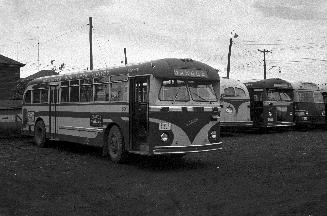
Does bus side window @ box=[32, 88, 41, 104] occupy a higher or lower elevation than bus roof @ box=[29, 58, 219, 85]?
lower

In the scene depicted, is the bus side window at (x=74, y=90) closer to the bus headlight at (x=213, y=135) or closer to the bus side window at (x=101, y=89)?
the bus side window at (x=101, y=89)

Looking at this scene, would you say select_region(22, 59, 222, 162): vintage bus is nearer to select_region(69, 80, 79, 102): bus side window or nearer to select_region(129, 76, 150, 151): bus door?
select_region(129, 76, 150, 151): bus door

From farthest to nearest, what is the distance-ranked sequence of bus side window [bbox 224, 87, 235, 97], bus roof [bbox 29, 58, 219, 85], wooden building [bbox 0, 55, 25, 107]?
wooden building [bbox 0, 55, 25, 107] → bus side window [bbox 224, 87, 235, 97] → bus roof [bbox 29, 58, 219, 85]

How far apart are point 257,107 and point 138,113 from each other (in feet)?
40.6

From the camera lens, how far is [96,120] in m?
14.0

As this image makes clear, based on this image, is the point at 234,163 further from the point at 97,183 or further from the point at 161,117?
the point at 97,183

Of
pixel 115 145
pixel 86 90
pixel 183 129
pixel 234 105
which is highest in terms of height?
pixel 86 90

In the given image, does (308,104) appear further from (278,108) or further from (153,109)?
(153,109)

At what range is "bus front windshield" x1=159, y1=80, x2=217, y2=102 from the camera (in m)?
11.7

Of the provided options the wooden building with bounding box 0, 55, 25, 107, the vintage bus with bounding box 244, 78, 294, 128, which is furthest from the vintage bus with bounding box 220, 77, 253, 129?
the wooden building with bounding box 0, 55, 25, 107

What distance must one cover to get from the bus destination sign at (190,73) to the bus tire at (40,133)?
787 centimetres

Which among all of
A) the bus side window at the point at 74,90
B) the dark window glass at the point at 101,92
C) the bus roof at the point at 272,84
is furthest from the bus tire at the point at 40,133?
the bus roof at the point at 272,84

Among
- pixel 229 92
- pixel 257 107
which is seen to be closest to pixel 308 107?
pixel 257 107

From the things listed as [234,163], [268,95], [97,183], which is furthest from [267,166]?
[268,95]
